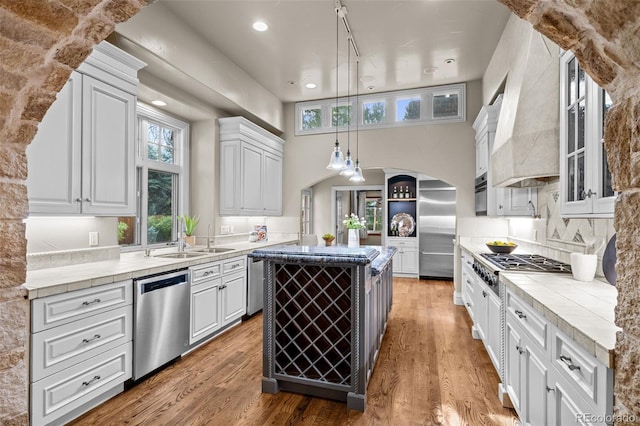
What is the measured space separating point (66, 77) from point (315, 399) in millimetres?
2391

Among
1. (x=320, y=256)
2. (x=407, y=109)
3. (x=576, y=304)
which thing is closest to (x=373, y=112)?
(x=407, y=109)

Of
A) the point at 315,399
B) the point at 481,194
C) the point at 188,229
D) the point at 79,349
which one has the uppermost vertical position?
the point at 481,194

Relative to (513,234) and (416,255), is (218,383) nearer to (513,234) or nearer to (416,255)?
(513,234)

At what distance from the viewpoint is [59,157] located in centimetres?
235

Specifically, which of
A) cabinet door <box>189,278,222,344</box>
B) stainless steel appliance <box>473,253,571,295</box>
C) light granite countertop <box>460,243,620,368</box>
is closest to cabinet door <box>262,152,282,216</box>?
cabinet door <box>189,278,222,344</box>

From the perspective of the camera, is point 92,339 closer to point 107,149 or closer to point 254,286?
point 107,149

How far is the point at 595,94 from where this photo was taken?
5.65 feet

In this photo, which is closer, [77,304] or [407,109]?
[77,304]

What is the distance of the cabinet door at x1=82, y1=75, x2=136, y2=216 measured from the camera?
2.52m

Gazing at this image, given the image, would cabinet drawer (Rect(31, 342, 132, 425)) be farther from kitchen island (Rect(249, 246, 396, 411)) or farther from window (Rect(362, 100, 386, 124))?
window (Rect(362, 100, 386, 124))

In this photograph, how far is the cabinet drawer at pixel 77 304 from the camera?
1917 mm

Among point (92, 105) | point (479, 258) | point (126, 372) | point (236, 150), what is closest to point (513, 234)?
point (479, 258)

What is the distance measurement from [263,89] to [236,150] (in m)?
1.29

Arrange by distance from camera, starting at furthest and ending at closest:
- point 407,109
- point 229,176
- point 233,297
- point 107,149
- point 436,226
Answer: point 436,226 → point 407,109 → point 229,176 → point 233,297 → point 107,149
